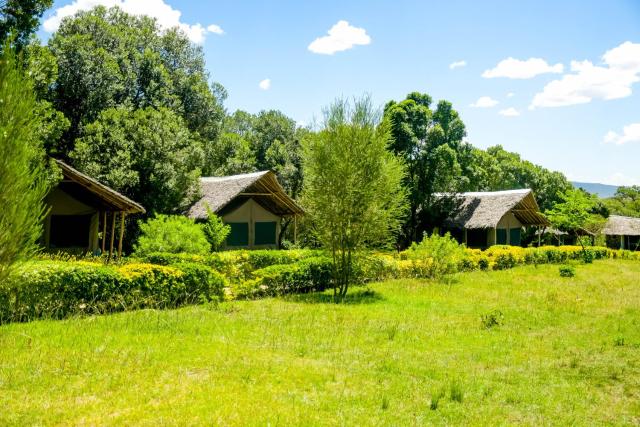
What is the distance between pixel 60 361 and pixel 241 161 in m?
33.5

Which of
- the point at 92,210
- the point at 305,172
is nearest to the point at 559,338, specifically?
the point at 305,172

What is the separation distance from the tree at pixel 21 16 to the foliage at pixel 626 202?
6436cm

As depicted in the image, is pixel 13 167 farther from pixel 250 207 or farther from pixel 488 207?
pixel 488 207

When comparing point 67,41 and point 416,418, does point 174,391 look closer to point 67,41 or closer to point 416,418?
point 416,418

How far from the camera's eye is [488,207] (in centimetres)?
3453

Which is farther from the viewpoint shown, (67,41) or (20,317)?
(67,41)

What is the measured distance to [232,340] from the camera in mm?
9531

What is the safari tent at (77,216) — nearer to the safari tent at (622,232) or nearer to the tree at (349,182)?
the tree at (349,182)

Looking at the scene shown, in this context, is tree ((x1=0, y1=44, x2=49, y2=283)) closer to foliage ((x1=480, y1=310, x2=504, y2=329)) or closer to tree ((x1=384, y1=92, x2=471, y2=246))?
foliage ((x1=480, y1=310, x2=504, y2=329))

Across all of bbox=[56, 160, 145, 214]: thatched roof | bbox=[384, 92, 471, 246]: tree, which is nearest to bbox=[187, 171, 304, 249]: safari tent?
bbox=[56, 160, 145, 214]: thatched roof

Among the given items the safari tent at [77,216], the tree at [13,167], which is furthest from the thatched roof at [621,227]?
the tree at [13,167]

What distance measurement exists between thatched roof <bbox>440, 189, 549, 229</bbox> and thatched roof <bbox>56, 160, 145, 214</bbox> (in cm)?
2221

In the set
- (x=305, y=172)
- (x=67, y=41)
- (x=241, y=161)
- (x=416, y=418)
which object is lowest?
(x=416, y=418)

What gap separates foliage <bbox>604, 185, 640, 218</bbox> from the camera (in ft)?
216
